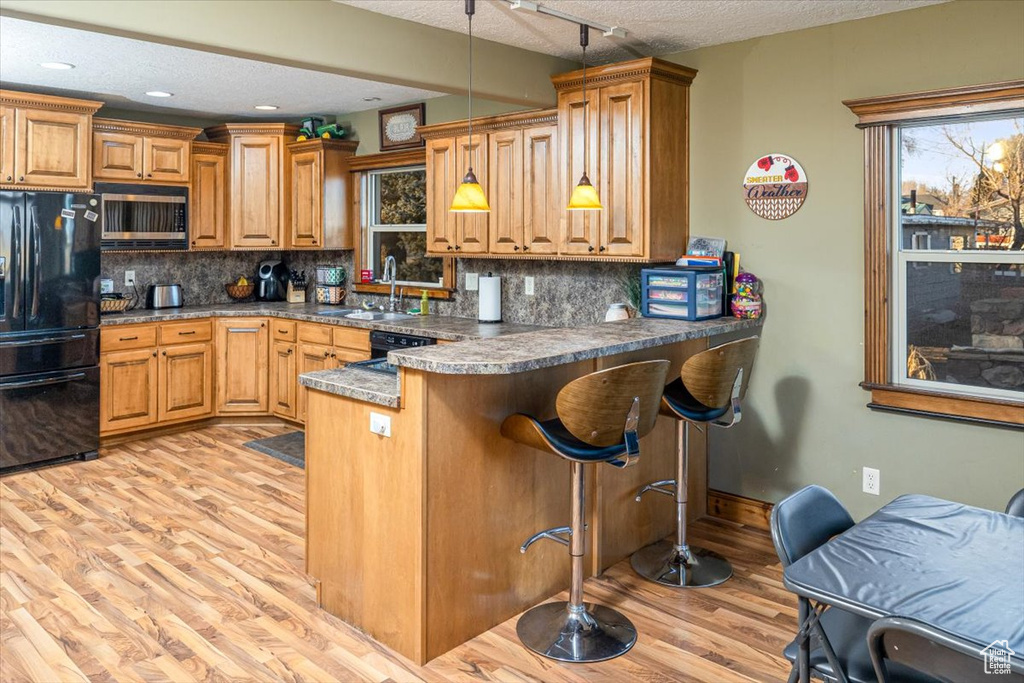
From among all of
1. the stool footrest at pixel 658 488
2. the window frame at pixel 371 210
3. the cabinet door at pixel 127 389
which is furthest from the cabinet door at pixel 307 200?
the stool footrest at pixel 658 488

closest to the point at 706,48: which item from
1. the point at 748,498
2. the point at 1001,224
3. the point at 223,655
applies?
the point at 1001,224

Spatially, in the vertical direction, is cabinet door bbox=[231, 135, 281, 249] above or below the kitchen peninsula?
above

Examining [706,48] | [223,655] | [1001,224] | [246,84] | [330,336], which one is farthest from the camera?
[330,336]

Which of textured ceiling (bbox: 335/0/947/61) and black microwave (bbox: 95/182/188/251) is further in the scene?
black microwave (bbox: 95/182/188/251)

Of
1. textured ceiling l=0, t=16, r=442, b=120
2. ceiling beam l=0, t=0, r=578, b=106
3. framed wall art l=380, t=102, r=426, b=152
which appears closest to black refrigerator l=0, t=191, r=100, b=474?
textured ceiling l=0, t=16, r=442, b=120

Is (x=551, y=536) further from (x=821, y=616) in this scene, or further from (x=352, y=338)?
(x=352, y=338)

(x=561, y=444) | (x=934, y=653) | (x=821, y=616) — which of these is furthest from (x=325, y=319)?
(x=934, y=653)

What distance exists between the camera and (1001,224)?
324cm

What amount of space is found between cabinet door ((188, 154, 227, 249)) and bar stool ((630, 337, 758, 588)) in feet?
13.7

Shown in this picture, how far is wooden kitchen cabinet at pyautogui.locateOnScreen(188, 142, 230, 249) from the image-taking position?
604 centimetres

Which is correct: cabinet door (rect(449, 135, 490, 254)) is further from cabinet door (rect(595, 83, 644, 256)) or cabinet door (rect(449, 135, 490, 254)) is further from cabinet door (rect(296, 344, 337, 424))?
cabinet door (rect(296, 344, 337, 424))

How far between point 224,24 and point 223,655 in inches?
91.7

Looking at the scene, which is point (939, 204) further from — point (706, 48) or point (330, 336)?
point (330, 336)

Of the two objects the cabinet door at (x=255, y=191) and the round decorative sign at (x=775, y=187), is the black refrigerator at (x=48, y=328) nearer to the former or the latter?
the cabinet door at (x=255, y=191)
